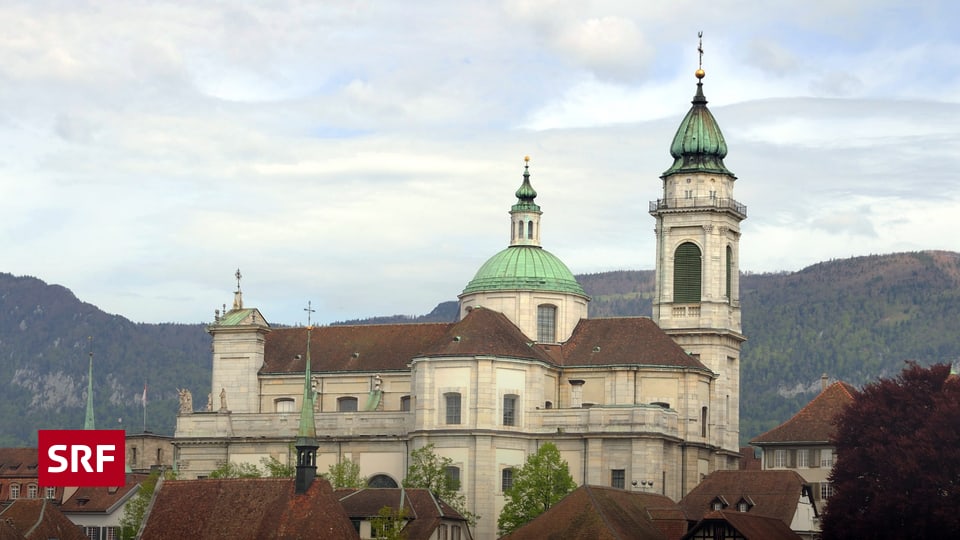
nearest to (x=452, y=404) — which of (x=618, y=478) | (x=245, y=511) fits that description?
(x=618, y=478)

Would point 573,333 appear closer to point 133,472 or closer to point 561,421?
point 561,421

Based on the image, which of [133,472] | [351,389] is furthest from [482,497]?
[133,472]

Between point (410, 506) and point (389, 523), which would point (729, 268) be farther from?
point (389, 523)

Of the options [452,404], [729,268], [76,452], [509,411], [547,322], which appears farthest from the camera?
[729,268]

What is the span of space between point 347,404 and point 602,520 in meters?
43.8

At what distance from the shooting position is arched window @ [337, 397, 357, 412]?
157 meters

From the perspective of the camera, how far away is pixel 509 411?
146750mm

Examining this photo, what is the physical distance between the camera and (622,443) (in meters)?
144

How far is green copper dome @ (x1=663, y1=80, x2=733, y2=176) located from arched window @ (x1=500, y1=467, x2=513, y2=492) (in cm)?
2818

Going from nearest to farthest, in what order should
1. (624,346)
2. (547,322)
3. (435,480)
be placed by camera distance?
(435,480), (624,346), (547,322)

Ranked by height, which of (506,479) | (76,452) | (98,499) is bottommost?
(98,499)

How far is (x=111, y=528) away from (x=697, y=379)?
4797cm

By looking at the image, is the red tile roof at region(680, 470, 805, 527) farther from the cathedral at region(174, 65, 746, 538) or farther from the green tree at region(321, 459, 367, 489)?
the green tree at region(321, 459, 367, 489)

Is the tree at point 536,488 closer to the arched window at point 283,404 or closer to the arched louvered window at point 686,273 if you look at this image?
the arched louvered window at point 686,273
